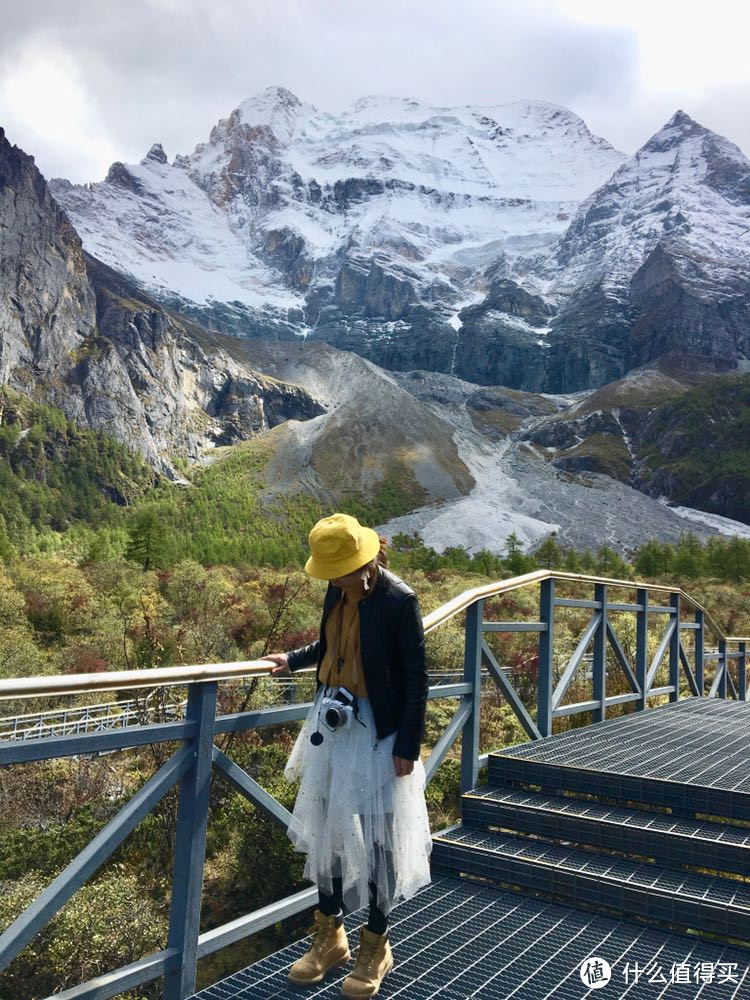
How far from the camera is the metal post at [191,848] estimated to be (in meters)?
2.52

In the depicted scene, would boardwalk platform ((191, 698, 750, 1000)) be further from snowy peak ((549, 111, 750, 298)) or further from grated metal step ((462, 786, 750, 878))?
snowy peak ((549, 111, 750, 298))

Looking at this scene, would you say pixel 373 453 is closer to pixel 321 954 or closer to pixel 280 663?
pixel 280 663

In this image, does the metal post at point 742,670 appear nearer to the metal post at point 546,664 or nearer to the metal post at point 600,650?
the metal post at point 600,650

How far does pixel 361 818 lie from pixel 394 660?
552mm

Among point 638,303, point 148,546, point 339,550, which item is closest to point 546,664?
point 339,550

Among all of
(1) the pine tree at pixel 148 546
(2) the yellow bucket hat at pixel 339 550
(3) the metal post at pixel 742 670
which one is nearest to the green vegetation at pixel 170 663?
(1) the pine tree at pixel 148 546

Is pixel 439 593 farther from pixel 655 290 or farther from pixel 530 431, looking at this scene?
pixel 655 290

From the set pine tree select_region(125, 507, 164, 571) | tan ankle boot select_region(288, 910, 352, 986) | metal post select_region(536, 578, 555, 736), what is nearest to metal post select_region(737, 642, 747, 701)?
metal post select_region(536, 578, 555, 736)

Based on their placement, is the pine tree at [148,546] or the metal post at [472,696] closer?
the metal post at [472,696]

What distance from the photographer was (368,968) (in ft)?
8.44

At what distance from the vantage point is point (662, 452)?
11275cm

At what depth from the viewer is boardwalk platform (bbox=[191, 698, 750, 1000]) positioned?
269 cm

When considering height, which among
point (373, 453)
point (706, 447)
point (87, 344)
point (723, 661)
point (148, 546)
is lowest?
point (723, 661)

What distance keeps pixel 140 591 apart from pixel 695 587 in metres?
30.9
